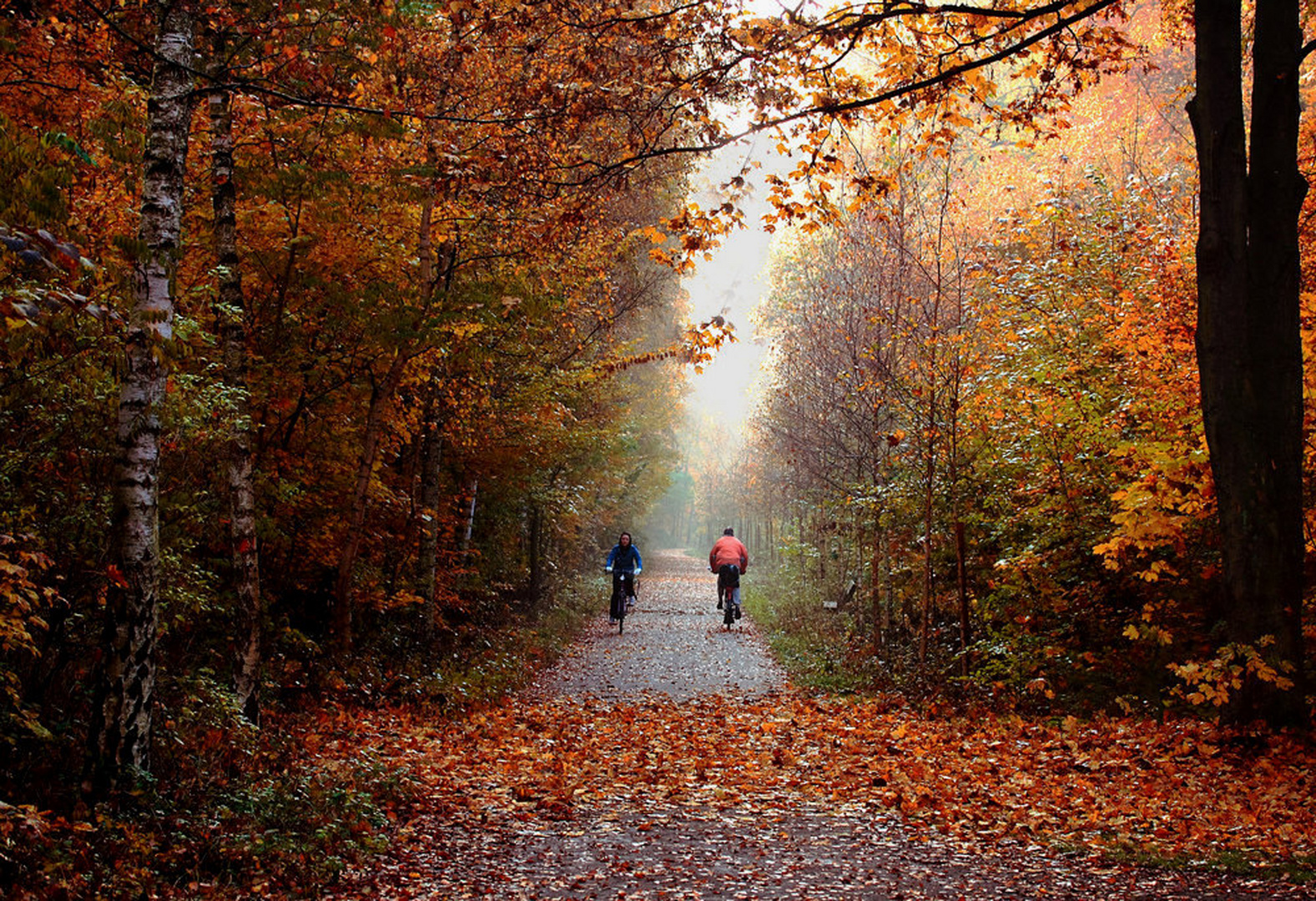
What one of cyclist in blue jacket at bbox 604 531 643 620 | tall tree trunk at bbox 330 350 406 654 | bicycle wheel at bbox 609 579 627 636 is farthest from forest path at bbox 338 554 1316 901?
bicycle wheel at bbox 609 579 627 636

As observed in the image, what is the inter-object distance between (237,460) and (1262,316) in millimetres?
8492

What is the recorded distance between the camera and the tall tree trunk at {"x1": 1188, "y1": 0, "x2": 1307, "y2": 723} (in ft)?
23.0

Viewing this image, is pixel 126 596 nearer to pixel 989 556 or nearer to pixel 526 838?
pixel 526 838

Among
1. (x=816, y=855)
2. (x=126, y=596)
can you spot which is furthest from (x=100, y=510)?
(x=816, y=855)

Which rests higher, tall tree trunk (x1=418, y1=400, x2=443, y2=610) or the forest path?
tall tree trunk (x1=418, y1=400, x2=443, y2=610)

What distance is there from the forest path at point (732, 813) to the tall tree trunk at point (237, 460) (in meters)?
1.63

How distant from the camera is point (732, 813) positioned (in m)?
6.86

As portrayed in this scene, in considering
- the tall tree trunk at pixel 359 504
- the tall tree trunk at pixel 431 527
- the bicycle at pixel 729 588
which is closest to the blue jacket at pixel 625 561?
the bicycle at pixel 729 588

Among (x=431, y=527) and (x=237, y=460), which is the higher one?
(x=237, y=460)

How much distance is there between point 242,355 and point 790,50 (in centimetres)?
541

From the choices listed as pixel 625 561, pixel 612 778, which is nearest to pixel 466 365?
pixel 612 778

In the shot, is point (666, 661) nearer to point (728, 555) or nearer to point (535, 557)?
point (728, 555)

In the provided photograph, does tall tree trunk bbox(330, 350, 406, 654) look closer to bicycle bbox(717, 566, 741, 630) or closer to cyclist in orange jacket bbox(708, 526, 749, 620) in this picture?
cyclist in orange jacket bbox(708, 526, 749, 620)

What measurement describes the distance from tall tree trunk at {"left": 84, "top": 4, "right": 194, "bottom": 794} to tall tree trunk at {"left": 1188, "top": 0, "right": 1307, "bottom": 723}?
7.53 meters
